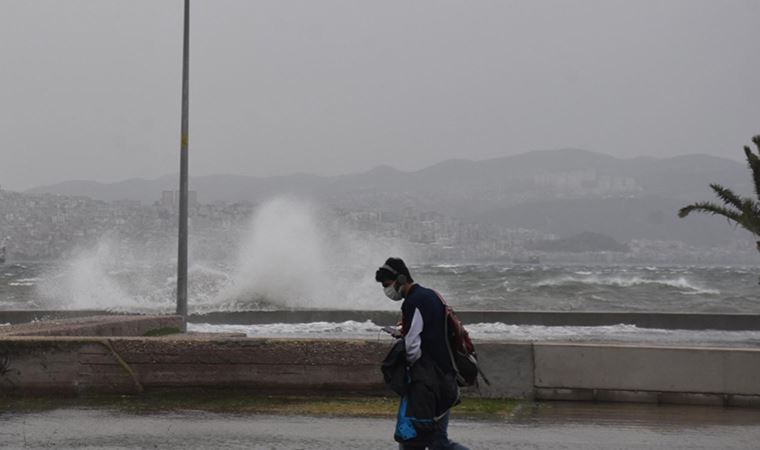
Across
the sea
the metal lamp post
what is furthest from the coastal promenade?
the sea

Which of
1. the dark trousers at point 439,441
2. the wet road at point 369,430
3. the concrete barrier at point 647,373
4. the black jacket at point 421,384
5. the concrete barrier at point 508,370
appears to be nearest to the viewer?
the black jacket at point 421,384

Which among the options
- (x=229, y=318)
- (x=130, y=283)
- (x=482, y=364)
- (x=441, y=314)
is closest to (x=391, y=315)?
(x=229, y=318)

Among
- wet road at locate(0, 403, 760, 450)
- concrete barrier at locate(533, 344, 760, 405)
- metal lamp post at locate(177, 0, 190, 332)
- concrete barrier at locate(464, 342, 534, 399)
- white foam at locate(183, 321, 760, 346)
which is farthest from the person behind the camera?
white foam at locate(183, 321, 760, 346)

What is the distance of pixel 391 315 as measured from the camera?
32.8m

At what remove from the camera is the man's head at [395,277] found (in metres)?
6.29

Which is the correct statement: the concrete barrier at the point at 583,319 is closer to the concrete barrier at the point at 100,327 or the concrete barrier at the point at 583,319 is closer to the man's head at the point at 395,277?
the concrete barrier at the point at 100,327

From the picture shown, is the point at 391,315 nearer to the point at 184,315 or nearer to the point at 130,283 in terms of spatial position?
the point at 184,315

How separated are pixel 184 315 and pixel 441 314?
12.5m

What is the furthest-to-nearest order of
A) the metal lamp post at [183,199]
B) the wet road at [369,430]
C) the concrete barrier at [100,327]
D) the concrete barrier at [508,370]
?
the metal lamp post at [183,199] < the concrete barrier at [100,327] < the concrete barrier at [508,370] < the wet road at [369,430]

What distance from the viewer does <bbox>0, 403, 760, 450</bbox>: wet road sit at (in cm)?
866

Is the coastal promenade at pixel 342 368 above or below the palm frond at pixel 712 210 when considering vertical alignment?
below

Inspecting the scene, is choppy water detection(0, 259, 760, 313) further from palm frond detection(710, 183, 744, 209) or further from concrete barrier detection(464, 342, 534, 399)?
concrete barrier detection(464, 342, 534, 399)

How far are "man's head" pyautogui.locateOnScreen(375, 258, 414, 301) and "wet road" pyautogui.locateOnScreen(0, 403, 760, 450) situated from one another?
2.68m

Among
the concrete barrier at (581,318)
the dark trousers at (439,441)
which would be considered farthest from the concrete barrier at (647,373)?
the concrete barrier at (581,318)
